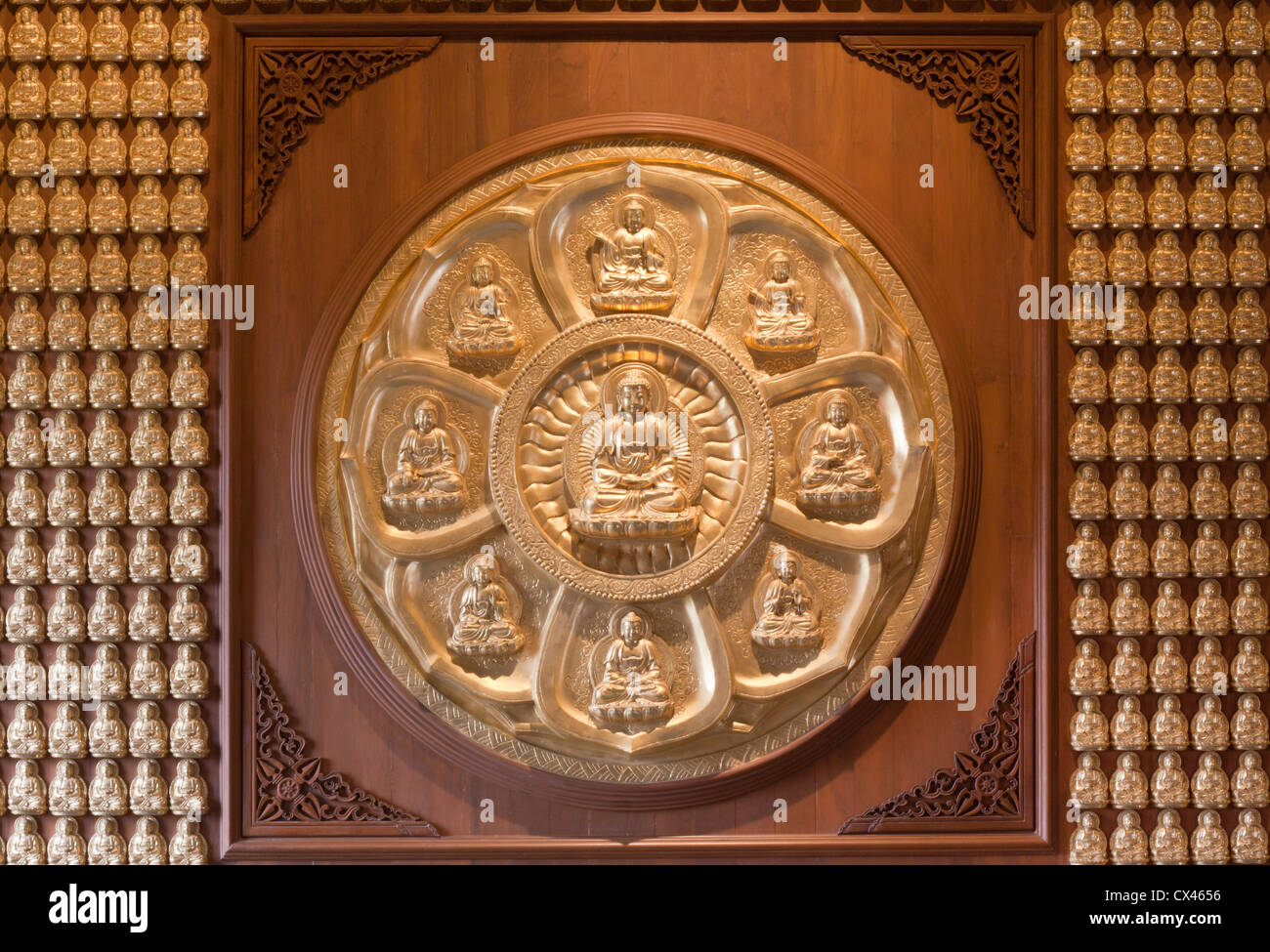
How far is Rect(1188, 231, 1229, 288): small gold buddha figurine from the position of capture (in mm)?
4918

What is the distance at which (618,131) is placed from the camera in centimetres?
491

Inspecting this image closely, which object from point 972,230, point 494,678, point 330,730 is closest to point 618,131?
point 972,230

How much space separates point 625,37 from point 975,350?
209 centimetres

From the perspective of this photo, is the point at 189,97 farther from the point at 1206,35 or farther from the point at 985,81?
the point at 1206,35

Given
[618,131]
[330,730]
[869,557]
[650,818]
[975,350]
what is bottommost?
[650,818]

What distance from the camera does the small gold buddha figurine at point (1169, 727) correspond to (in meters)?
4.86

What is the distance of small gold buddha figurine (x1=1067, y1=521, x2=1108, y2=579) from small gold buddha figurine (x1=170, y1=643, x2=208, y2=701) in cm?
385

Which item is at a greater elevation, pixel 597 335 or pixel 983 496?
pixel 597 335

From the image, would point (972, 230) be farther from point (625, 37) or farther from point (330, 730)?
point (330, 730)

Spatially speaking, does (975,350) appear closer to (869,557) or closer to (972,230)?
(972,230)

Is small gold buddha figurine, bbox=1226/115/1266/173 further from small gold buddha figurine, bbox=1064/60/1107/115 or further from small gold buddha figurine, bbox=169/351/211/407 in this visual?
small gold buddha figurine, bbox=169/351/211/407

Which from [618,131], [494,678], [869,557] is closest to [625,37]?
[618,131]

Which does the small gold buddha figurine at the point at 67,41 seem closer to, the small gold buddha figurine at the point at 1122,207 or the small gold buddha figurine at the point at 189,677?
the small gold buddha figurine at the point at 189,677

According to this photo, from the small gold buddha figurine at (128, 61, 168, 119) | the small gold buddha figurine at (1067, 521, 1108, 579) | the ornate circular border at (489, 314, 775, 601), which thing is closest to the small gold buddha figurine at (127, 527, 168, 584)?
the ornate circular border at (489, 314, 775, 601)
